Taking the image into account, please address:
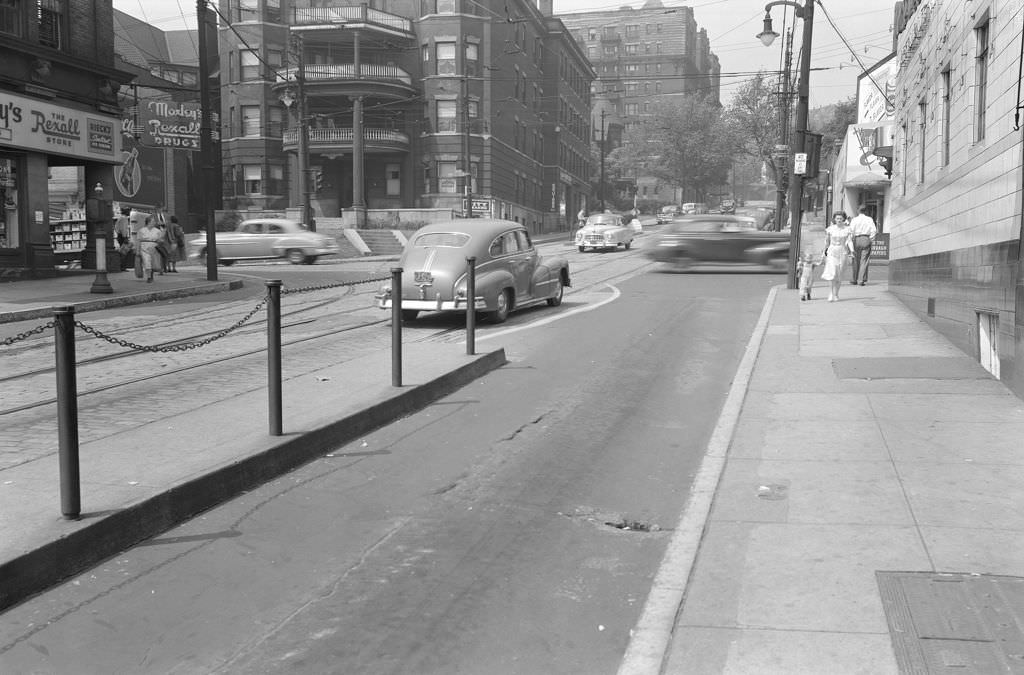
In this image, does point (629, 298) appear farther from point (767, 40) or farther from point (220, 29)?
point (220, 29)

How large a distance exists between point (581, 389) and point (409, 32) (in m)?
48.3

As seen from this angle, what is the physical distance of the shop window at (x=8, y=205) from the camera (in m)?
22.5

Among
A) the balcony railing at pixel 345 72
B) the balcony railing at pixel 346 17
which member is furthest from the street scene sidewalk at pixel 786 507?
the balcony railing at pixel 346 17

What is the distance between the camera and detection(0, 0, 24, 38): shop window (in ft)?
71.2

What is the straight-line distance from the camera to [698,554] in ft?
17.0

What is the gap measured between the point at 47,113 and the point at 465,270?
13316 mm

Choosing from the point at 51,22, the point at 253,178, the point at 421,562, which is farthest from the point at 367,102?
the point at 421,562

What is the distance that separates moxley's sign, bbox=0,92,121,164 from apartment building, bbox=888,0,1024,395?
18.3m

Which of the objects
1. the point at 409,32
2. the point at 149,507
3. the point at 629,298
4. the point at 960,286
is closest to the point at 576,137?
the point at 409,32

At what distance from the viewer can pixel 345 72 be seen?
5347 cm

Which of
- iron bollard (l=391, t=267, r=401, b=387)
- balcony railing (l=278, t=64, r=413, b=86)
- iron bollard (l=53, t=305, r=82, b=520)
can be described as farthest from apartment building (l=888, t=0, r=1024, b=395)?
balcony railing (l=278, t=64, r=413, b=86)

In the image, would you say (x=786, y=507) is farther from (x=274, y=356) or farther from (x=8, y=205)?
(x=8, y=205)

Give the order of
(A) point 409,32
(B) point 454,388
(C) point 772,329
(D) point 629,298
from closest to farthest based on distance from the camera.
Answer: (B) point 454,388 < (C) point 772,329 < (D) point 629,298 < (A) point 409,32

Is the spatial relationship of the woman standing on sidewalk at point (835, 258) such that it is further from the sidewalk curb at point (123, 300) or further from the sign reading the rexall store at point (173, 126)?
the sign reading the rexall store at point (173, 126)
